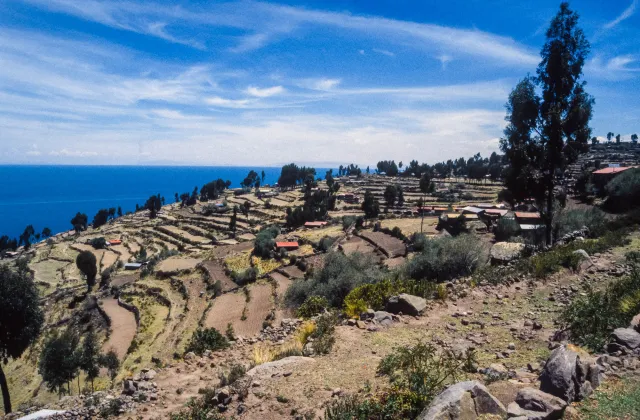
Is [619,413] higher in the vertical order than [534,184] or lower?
lower

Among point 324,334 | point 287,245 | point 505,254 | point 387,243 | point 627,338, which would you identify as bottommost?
point 287,245

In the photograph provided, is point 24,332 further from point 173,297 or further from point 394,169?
point 394,169

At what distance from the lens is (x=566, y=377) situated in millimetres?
4977

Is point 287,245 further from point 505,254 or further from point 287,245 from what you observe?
point 505,254

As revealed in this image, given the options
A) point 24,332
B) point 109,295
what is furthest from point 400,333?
point 109,295

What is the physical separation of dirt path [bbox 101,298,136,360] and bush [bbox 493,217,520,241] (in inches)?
1338

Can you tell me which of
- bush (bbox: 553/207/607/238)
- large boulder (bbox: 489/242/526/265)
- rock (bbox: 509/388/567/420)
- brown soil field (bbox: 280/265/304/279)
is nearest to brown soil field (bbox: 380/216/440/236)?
brown soil field (bbox: 280/265/304/279)

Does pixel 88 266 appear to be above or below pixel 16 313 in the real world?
below

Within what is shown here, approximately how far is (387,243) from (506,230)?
14.8 m

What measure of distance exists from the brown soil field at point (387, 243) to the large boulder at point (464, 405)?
3439cm

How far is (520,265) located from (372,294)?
20.0ft

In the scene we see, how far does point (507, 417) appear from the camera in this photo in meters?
4.67

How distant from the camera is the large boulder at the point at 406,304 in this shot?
10750 mm

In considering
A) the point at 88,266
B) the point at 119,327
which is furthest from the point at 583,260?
the point at 88,266
